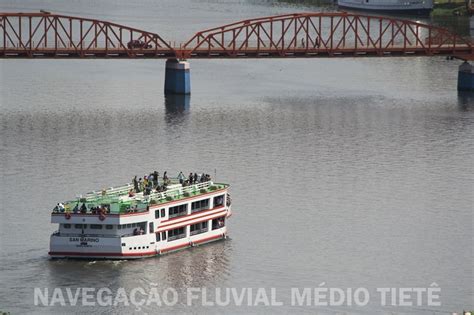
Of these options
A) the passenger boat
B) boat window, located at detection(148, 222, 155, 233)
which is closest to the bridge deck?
the passenger boat

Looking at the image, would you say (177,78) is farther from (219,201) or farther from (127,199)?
(127,199)

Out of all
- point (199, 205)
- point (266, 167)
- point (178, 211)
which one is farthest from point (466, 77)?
point (178, 211)

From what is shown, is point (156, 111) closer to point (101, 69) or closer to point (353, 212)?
point (101, 69)

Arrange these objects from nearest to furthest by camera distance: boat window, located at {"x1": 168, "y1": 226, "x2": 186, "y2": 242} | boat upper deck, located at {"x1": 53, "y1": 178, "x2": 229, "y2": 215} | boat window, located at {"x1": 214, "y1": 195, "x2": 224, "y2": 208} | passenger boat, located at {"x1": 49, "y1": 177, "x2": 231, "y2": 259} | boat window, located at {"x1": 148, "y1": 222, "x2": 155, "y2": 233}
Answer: passenger boat, located at {"x1": 49, "y1": 177, "x2": 231, "y2": 259}, boat upper deck, located at {"x1": 53, "y1": 178, "x2": 229, "y2": 215}, boat window, located at {"x1": 148, "y1": 222, "x2": 155, "y2": 233}, boat window, located at {"x1": 168, "y1": 226, "x2": 186, "y2": 242}, boat window, located at {"x1": 214, "y1": 195, "x2": 224, "y2": 208}

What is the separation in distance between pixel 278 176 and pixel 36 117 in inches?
1218

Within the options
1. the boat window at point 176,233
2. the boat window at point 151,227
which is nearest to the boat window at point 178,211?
the boat window at point 176,233

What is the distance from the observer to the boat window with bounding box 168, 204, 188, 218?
87.6 m

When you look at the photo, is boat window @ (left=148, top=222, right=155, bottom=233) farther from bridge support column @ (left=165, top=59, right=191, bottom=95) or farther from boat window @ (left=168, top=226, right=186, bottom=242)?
bridge support column @ (left=165, top=59, right=191, bottom=95)

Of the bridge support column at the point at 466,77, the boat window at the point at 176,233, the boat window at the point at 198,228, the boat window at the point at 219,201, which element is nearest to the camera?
the boat window at the point at 176,233

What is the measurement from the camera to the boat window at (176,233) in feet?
287

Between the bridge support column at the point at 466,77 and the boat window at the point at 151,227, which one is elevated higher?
the bridge support column at the point at 466,77

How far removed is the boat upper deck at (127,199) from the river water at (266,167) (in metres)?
2.36

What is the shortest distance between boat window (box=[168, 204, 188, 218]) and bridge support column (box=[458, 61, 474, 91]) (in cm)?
7023

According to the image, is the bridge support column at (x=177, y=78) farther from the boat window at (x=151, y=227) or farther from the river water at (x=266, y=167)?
the boat window at (x=151, y=227)
